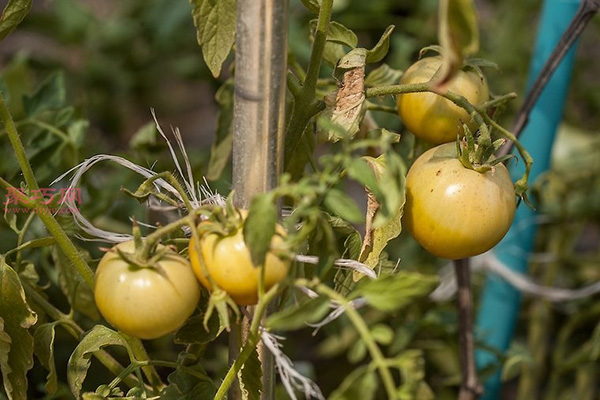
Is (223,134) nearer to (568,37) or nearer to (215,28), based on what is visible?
(215,28)

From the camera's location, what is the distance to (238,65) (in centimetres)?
51

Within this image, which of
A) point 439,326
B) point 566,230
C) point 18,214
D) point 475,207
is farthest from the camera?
point 566,230

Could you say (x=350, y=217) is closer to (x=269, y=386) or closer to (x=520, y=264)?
(x=269, y=386)

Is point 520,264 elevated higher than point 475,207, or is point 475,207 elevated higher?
point 475,207

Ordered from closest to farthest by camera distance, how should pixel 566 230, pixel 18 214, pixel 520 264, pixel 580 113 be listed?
pixel 18 214
pixel 520 264
pixel 566 230
pixel 580 113

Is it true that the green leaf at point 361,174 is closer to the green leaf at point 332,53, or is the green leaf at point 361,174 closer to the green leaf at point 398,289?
the green leaf at point 398,289

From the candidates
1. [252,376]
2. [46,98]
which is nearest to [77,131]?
[46,98]

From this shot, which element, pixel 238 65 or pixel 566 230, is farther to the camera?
pixel 566 230

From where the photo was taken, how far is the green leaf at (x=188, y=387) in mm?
571

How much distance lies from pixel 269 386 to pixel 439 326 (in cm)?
42

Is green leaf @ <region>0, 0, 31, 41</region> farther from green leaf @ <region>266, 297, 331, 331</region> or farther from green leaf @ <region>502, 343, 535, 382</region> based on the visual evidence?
green leaf @ <region>502, 343, 535, 382</region>

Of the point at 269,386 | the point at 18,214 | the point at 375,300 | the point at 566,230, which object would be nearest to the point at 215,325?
the point at 269,386

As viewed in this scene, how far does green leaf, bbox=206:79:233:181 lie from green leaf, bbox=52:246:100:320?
0.14m

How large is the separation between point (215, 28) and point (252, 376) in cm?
25
